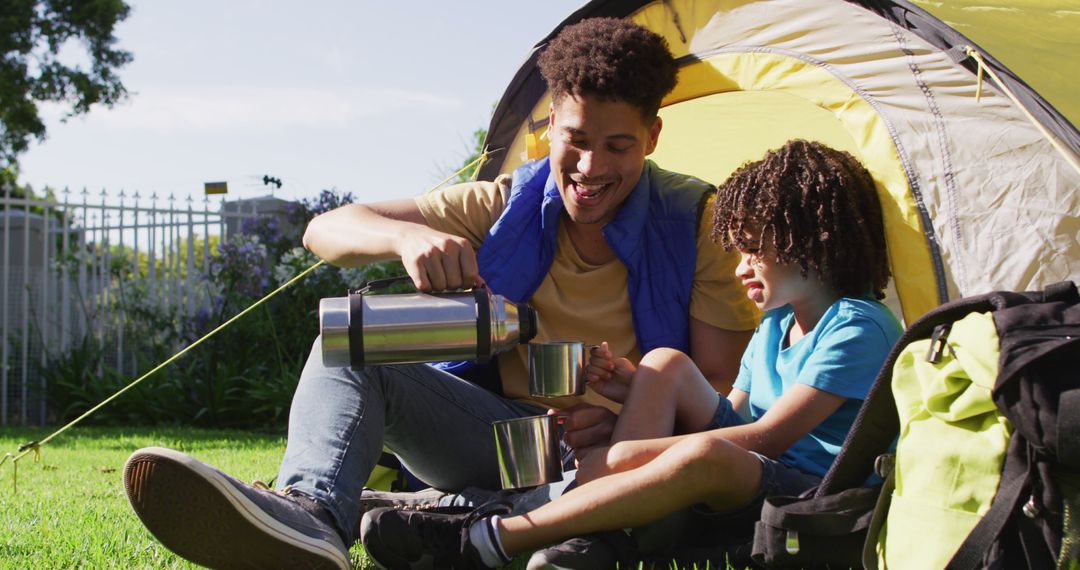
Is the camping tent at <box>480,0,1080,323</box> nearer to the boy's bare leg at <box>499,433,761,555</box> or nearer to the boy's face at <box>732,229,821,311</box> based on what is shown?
the boy's face at <box>732,229,821,311</box>

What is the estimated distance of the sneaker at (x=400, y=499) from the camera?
2588mm

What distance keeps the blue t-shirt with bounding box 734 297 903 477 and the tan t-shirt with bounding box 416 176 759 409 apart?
272 mm

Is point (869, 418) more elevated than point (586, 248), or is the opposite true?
point (586, 248)

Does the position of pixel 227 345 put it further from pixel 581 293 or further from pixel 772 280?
pixel 772 280

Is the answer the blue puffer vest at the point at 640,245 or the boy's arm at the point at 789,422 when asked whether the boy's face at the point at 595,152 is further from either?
the boy's arm at the point at 789,422

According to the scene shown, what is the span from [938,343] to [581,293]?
123 cm

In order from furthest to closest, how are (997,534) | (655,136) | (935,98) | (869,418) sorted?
(655,136) → (935,98) → (869,418) → (997,534)

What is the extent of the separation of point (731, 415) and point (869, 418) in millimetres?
572

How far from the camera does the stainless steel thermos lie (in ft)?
7.04

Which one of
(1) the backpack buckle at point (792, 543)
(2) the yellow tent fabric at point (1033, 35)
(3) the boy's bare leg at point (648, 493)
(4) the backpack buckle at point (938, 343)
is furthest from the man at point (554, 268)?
(4) the backpack buckle at point (938, 343)

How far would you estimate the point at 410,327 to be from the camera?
2.16m

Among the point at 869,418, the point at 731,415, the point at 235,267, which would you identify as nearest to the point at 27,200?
the point at 235,267

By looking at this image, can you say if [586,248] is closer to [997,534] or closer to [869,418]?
[869,418]

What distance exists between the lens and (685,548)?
7.04 ft
